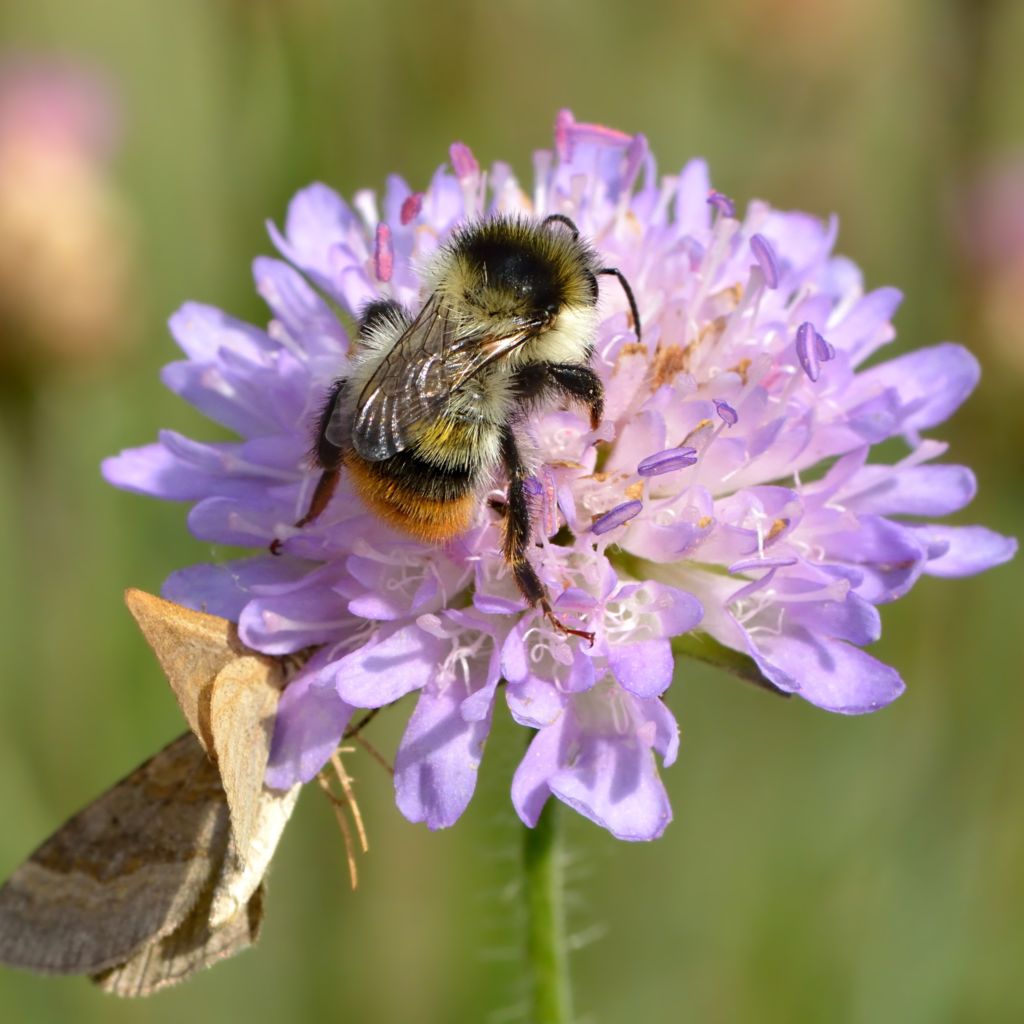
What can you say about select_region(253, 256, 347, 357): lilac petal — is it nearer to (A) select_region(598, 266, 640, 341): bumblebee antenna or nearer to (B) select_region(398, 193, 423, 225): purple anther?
(B) select_region(398, 193, 423, 225): purple anther

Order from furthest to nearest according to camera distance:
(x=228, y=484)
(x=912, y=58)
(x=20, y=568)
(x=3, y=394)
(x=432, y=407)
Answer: (x=912, y=58)
(x=20, y=568)
(x=3, y=394)
(x=228, y=484)
(x=432, y=407)

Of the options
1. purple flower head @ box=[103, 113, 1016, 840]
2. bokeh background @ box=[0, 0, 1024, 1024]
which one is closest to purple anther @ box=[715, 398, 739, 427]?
purple flower head @ box=[103, 113, 1016, 840]

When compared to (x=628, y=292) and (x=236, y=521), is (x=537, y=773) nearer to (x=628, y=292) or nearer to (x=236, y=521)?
(x=236, y=521)

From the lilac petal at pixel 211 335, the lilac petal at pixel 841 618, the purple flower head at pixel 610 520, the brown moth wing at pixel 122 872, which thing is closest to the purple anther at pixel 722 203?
the purple flower head at pixel 610 520

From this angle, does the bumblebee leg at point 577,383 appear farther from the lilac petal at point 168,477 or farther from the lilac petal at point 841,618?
the lilac petal at point 168,477

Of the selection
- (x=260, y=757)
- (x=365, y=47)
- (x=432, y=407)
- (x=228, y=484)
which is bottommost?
(x=260, y=757)

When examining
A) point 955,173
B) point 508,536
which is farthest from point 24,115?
point 508,536

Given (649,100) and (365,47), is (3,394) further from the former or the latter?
(649,100)
